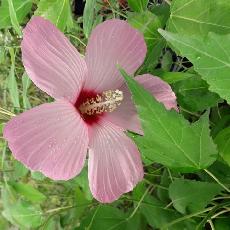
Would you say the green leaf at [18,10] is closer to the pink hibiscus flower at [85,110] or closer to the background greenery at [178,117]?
the background greenery at [178,117]

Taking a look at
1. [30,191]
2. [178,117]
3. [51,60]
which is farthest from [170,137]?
[30,191]

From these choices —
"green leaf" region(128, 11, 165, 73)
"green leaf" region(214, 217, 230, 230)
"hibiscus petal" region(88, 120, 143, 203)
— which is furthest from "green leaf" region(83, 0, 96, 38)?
"green leaf" region(214, 217, 230, 230)

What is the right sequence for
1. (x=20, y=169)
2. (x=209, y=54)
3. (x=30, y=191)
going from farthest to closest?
(x=30, y=191)
(x=20, y=169)
(x=209, y=54)

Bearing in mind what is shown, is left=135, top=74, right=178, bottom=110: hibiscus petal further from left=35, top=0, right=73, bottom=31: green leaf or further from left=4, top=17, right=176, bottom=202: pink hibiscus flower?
left=35, top=0, right=73, bottom=31: green leaf

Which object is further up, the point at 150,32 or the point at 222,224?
the point at 150,32

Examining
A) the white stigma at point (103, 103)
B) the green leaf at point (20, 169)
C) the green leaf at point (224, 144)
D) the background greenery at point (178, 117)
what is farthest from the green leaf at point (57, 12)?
the green leaf at point (20, 169)

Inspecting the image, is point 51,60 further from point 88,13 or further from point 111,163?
point 88,13
